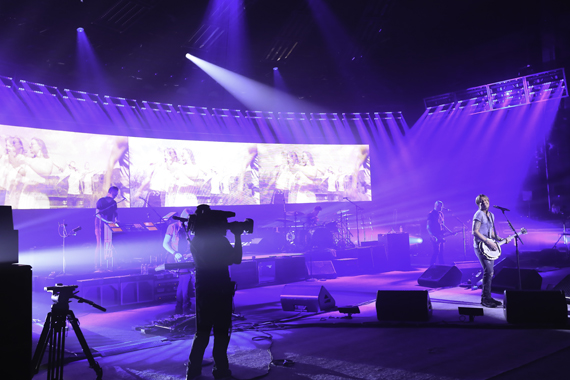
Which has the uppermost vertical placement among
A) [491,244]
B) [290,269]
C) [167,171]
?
[167,171]

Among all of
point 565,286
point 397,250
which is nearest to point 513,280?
point 565,286

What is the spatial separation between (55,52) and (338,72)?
7.37 m

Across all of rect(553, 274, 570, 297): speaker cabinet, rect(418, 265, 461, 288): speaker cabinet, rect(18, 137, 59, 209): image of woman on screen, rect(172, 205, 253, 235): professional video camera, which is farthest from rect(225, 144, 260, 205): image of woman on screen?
rect(172, 205, 253, 235): professional video camera

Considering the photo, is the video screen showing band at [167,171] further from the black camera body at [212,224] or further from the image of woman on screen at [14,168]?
the black camera body at [212,224]

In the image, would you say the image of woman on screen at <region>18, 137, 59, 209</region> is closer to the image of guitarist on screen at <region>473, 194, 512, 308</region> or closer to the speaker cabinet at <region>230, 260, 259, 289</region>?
the speaker cabinet at <region>230, 260, 259, 289</region>

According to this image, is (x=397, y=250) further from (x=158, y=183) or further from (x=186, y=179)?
(x=158, y=183)

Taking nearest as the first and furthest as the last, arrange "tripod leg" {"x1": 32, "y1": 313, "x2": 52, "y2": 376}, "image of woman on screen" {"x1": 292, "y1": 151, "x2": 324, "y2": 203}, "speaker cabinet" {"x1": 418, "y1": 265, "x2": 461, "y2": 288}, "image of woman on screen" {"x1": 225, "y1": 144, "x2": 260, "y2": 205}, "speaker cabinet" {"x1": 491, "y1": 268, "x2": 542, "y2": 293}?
"tripod leg" {"x1": 32, "y1": 313, "x2": 52, "y2": 376} → "speaker cabinet" {"x1": 491, "y1": 268, "x2": 542, "y2": 293} → "speaker cabinet" {"x1": 418, "y1": 265, "x2": 461, "y2": 288} → "image of woman on screen" {"x1": 225, "y1": 144, "x2": 260, "y2": 205} → "image of woman on screen" {"x1": 292, "y1": 151, "x2": 324, "y2": 203}

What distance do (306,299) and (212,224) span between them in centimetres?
343

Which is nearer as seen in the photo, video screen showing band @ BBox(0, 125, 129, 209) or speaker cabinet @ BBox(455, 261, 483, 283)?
video screen showing band @ BBox(0, 125, 129, 209)

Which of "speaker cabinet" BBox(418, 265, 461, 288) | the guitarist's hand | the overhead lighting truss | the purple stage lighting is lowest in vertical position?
"speaker cabinet" BBox(418, 265, 461, 288)

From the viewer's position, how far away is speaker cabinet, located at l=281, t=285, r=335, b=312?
260 inches

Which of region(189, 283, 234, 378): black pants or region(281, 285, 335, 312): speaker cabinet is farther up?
region(189, 283, 234, 378): black pants

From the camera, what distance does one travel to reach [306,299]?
263 inches

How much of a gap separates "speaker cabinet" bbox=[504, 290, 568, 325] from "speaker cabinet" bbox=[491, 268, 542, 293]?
2.21m
